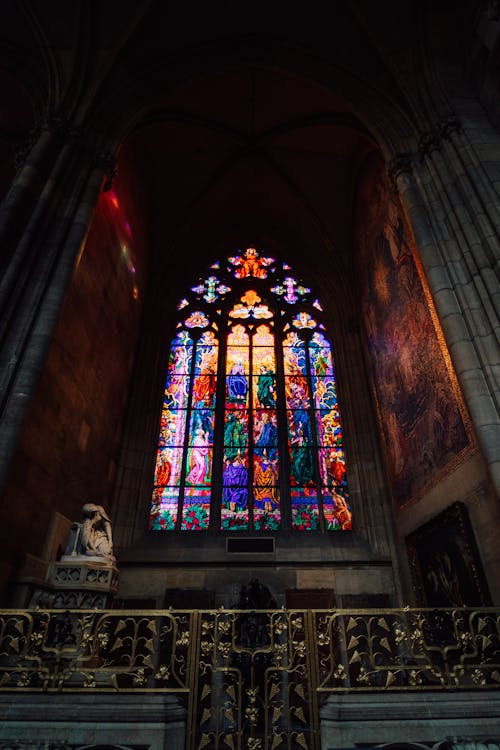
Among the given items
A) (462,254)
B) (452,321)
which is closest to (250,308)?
(462,254)

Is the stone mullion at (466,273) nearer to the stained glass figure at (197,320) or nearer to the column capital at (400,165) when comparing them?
the column capital at (400,165)

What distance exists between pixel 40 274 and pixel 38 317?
2.39 feet

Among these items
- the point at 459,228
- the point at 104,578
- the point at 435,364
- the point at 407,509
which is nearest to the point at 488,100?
the point at 459,228

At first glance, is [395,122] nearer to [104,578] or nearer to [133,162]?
[133,162]

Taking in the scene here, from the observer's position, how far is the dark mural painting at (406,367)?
279 inches

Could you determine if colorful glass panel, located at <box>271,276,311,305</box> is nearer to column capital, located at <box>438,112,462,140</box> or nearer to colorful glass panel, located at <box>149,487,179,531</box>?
column capital, located at <box>438,112,462,140</box>

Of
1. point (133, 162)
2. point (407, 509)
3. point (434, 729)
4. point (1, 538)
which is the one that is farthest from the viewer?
point (133, 162)

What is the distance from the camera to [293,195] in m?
13.1

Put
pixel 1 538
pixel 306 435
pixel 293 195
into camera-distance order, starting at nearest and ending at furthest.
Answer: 1. pixel 1 538
2. pixel 306 435
3. pixel 293 195

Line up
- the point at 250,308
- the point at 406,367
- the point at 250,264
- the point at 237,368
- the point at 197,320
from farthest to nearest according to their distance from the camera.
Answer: the point at 250,264 < the point at 250,308 < the point at 197,320 < the point at 237,368 < the point at 406,367

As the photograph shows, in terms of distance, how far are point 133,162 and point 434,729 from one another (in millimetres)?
12161

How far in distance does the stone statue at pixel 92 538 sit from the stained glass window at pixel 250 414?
3.51 m

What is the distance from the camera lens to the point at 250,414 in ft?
35.5

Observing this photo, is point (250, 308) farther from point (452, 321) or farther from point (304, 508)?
point (452, 321)
